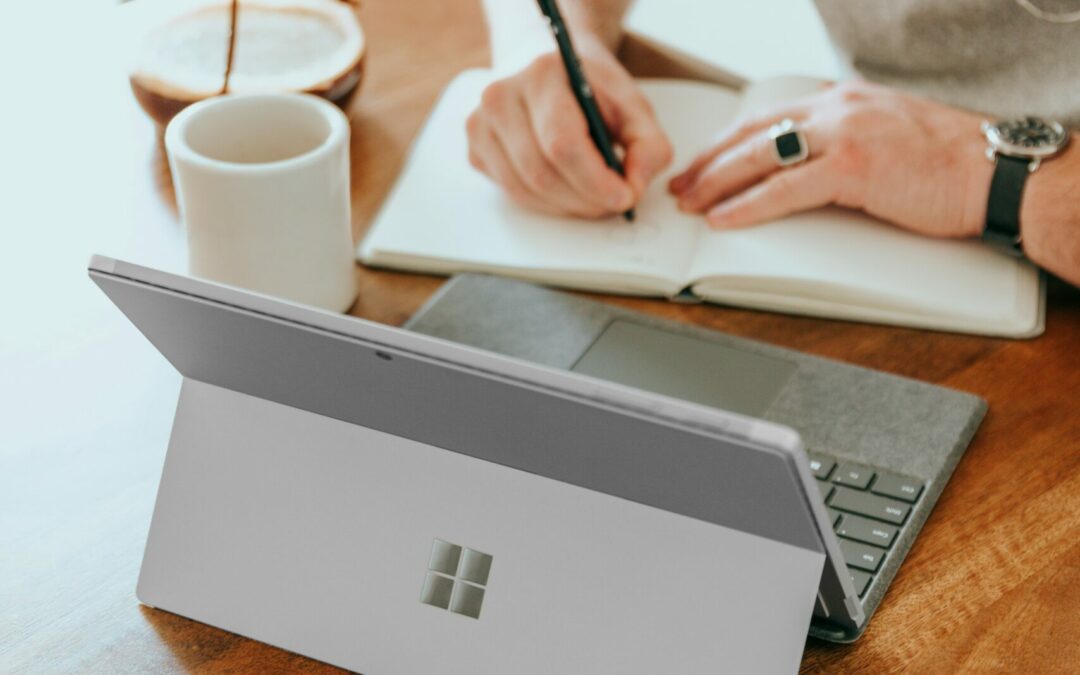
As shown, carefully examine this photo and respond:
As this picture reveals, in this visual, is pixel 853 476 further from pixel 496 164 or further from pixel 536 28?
pixel 536 28

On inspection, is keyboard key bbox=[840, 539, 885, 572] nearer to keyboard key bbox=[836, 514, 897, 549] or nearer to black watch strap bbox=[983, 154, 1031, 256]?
keyboard key bbox=[836, 514, 897, 549]

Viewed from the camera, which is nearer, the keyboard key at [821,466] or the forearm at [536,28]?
the keyboard key at [821,466]

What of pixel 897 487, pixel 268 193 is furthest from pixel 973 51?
pixel 268 193

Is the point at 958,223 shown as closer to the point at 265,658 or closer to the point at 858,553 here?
the point at 858,553

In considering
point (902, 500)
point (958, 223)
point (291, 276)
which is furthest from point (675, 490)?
point (958, 223)

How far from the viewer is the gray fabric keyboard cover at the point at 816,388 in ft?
2.28

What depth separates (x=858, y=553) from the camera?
627mm

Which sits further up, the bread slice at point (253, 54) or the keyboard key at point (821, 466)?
the bread slice at point (253, 54)

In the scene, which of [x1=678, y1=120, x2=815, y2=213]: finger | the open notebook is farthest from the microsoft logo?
[x1=678, y1=120, x2=815, y2=213]: finger

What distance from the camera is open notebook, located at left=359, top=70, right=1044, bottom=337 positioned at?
84 cm

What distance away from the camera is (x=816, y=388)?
75 centimetres

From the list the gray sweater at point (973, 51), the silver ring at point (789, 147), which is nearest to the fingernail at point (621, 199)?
the silver ring at point (789, 147)

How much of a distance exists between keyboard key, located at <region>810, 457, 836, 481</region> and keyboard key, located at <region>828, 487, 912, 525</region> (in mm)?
14

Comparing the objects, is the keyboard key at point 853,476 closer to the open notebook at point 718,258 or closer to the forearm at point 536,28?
the open notebook at point 718,258
